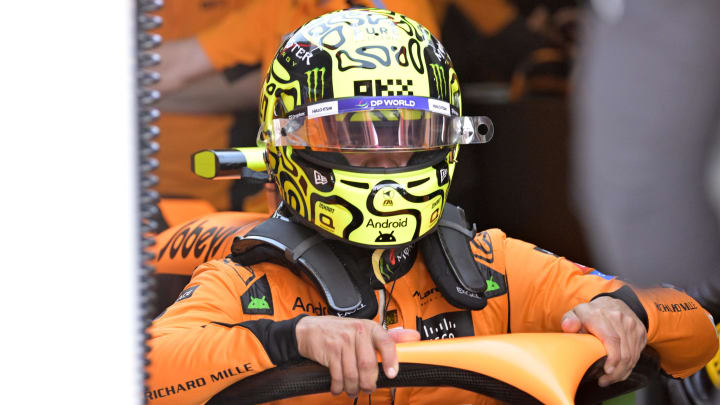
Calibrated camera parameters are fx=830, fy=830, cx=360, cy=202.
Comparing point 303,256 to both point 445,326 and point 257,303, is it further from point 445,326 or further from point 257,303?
point 445,326

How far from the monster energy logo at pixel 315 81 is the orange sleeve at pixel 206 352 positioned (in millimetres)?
433

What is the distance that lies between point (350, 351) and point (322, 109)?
1.66 ft

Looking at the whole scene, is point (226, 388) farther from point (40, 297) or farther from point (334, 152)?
point (40, 297)

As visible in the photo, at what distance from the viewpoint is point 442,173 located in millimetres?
1533

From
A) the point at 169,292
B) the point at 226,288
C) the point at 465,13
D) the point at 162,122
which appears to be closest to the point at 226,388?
the point at 226,288

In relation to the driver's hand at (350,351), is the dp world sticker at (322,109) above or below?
above

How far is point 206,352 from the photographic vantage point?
1.24 metres

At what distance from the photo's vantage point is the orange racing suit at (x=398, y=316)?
1224 mm

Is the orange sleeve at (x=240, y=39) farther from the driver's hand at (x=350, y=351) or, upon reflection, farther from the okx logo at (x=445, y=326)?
the driver's hand at (x=350, y=351)

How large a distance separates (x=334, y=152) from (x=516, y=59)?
160 cm

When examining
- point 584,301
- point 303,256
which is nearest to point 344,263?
point 303,256

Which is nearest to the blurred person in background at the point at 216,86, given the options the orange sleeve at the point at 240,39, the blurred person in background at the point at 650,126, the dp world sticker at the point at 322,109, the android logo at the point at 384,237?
the orange sleeve at the point at 240,39

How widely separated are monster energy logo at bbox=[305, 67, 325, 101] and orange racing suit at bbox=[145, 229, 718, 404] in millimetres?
321

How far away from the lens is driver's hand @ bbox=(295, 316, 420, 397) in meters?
1.13
